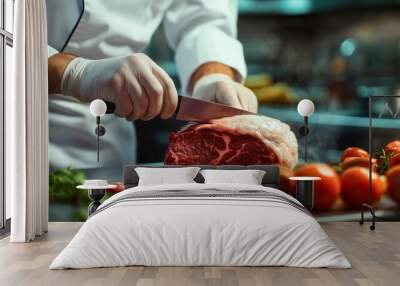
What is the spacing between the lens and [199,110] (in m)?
8.09

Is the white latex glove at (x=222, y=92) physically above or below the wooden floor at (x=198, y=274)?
above

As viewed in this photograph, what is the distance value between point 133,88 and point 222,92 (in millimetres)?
1114

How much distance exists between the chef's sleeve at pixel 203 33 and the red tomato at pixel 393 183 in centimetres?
222

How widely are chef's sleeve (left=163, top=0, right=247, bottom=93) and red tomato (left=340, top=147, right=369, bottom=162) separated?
5.28 feet

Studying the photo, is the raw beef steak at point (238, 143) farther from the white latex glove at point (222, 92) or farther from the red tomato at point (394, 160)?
the red tomato at point (394, 160)

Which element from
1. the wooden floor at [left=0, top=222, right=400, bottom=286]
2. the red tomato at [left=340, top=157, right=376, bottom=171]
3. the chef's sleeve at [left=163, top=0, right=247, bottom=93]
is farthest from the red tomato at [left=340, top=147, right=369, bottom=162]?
the wooden floor at [left=0, top=222, right=400, bottom=286]

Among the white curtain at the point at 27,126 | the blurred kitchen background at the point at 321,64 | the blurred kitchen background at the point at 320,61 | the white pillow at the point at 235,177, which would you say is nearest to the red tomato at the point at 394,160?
the blurred kitchen background at the point at 321,64

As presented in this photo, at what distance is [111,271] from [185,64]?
12.6 feet

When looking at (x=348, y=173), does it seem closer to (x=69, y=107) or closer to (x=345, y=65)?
(x=345, y=65)

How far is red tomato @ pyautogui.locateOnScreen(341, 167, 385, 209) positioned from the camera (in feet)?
26.3

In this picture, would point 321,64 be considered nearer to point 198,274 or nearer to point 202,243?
point 202,243

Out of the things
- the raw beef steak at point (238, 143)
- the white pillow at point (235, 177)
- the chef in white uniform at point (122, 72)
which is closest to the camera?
the white pillow at point (235, 177)

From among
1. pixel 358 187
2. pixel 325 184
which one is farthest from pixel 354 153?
pixel 325 184

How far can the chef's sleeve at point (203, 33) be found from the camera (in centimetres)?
812
